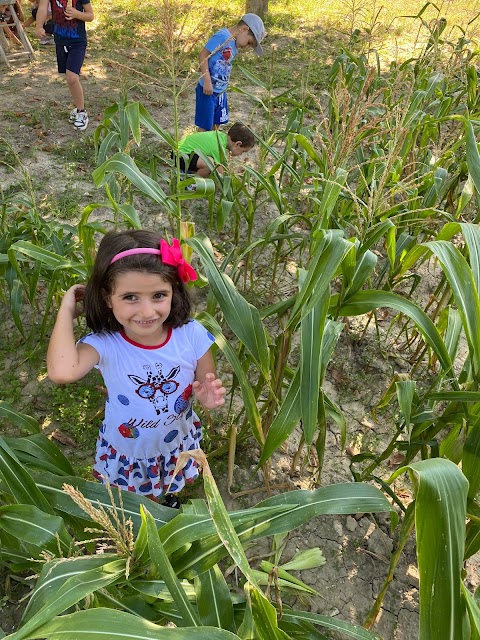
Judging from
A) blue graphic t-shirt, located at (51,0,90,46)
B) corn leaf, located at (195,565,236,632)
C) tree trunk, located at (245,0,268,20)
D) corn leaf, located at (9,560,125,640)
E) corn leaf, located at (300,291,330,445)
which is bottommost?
corn leaf, located at (195,565,236,632)

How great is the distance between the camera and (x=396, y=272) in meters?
2.23

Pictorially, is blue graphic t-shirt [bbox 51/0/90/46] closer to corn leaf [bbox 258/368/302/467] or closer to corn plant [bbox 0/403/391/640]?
corn plant [bbox 0/403/391/640]

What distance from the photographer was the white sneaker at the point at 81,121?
15.1ft

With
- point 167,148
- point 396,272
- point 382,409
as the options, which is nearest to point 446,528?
point 396,272

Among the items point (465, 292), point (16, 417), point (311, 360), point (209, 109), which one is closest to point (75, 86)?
point (209, 109)

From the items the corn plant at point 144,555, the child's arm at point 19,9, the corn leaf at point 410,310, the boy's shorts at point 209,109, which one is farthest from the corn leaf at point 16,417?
the child's arm at point 19,9

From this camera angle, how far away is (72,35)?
423 centimetres

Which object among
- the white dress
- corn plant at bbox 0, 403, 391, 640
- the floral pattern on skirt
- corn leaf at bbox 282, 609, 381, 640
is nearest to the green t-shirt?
→ the white dress

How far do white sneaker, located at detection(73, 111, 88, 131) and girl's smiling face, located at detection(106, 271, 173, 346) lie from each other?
3.57 meters

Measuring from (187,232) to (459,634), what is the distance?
156 centimetres

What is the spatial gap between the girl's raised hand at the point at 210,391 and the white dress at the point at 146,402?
0.06 metres

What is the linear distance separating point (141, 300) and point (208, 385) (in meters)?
0.36

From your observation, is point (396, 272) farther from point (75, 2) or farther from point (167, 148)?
point (75, 2)

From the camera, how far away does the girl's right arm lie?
1590 millimetres
